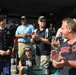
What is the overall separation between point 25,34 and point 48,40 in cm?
91

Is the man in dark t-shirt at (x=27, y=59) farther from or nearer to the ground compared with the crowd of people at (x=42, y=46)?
nearer to the ground

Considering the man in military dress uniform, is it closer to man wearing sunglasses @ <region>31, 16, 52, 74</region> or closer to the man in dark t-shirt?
man wearing sunglasses @ <region>31, 16, 52, 74</region>

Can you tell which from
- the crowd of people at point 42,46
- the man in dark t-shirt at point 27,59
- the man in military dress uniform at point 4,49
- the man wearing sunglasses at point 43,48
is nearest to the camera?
the crowd of people at point 42,46

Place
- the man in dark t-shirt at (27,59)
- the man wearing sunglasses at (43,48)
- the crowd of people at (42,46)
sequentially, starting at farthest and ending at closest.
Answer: the man in dark t-shirt at (27,59), the man wearing sunglasses at (43,48), the crowd of people at (42,46)

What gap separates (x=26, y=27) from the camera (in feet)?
25.2

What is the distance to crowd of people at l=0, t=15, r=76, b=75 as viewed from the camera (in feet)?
11.7

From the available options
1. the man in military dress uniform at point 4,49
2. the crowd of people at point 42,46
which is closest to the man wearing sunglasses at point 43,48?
the crowd of people at point 42,46

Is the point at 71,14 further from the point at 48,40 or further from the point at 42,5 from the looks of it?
the point at 48,40

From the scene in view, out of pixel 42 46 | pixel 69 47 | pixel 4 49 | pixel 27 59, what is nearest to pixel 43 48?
pixel 42 46

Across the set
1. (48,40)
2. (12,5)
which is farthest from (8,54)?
(12,5)

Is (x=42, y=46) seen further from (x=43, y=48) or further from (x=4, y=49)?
(x=4, y=49)

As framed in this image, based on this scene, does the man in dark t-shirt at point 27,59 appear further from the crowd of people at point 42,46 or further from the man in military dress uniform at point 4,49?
the man in military dress uniform at point 4,49

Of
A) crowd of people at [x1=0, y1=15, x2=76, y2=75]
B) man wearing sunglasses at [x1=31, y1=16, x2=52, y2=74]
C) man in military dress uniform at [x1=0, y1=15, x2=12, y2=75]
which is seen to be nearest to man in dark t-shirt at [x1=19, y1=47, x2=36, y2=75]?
crowd of people at [x1=0, y1=15, x2=76, y2=75]

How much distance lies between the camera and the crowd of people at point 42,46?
11.7 feet
